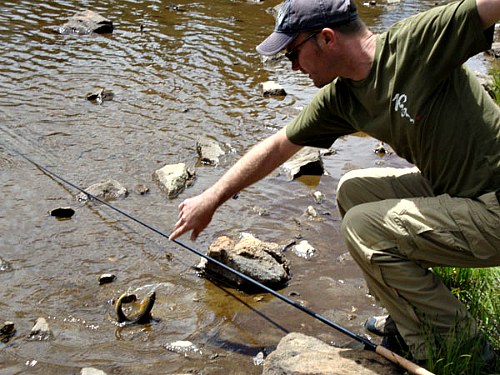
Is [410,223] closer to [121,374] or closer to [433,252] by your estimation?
[433,252]

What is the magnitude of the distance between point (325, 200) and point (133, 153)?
194 centimetres

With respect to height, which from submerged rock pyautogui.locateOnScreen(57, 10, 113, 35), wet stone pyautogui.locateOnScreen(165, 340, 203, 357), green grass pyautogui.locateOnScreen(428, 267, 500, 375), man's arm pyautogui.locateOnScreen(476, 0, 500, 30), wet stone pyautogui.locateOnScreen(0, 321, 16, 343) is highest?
man's arm pyautogui.locateOnScreen(476, 0, 500, 30)

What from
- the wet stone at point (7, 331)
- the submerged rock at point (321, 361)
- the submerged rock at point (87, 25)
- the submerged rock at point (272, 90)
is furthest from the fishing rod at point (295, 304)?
the submerged rock at point (87, 25)

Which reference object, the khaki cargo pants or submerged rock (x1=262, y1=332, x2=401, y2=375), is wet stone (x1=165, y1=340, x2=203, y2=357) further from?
the khaki cargo pants

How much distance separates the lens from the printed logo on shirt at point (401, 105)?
3271mm

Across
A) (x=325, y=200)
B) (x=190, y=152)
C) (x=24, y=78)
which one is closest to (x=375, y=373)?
(x=325, y=200)

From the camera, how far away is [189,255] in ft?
16.7

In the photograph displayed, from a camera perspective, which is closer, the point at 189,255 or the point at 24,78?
the point at 189,255

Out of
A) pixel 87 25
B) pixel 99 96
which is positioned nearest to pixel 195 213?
pixel 99 96

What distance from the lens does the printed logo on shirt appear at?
327cm

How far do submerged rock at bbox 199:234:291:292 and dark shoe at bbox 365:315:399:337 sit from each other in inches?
30.7

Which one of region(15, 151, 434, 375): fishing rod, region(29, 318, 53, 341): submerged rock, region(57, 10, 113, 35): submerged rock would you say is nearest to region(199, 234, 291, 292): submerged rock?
region(15, 151, 434, 375): fishing rod

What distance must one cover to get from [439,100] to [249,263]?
184 cm

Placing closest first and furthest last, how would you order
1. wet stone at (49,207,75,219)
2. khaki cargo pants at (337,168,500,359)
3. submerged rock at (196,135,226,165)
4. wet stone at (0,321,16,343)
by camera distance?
khaki cargo pants at (337,168,500,359) → wet stone at (0,321,16,343) → wet stone at (49,207,75,219) → submerged rock at (196,135,226,165)
